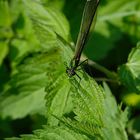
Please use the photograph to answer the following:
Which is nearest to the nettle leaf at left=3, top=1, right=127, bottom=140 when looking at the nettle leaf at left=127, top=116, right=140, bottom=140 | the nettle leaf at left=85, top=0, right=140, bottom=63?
the nettle leaf at left=127, top=116, right=140, bottom=140

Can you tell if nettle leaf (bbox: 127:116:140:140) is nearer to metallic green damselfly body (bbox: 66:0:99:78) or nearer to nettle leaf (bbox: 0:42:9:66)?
metallic green damselfly body (bbox: 66:0:99:78)

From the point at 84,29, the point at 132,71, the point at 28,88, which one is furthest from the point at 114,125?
the point at 28,88

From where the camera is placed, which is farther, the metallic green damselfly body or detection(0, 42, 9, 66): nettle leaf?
detection(0, 42, 9, 66): nettle leaf

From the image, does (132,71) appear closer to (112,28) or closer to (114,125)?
(114,125)

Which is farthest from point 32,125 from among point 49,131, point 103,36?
point 49,131

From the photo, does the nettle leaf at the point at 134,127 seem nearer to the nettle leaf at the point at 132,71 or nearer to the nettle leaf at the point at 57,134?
the nettle leaf at the point at 132,71

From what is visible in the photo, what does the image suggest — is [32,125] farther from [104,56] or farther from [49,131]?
[49,131]
